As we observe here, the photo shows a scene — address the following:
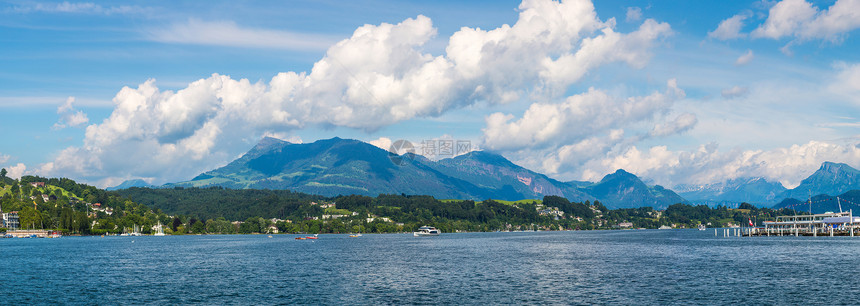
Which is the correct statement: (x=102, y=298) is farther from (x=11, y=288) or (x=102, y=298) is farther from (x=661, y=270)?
(x=661, y=270)

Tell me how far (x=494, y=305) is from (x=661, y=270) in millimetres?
54151

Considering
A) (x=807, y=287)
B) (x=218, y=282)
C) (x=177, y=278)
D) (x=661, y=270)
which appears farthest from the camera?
(x=661, y=270)

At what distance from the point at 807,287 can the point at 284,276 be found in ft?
263

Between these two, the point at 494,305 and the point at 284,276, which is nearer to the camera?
the point at 494,305

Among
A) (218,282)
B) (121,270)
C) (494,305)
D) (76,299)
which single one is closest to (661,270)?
(494,305)

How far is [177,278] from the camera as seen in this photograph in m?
108

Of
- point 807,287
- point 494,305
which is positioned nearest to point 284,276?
point 494,305

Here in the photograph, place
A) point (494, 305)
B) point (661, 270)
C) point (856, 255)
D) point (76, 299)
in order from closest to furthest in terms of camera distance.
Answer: point (494, 305)
point (76, 299)
point (661, 270)
point (856, 255)

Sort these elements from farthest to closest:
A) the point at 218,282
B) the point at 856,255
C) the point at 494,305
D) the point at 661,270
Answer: the point at 856,255, the point at 661,270, the point at 218,282, the point at 494,305

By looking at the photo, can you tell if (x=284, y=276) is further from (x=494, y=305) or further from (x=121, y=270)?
(x=494, y=305)

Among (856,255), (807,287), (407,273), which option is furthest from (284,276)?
(856,255)

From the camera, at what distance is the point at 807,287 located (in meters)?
90.1

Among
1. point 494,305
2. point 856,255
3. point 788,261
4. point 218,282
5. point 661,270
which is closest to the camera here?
point 494,305

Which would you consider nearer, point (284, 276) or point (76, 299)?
point (76, 299)
